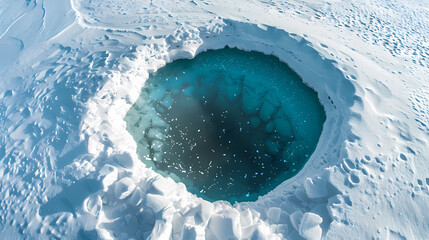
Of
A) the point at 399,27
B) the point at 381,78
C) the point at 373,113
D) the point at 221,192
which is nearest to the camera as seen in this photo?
the point at 221,192

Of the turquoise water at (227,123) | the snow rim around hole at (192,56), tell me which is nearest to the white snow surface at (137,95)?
the snow rim around hole at (192,56)

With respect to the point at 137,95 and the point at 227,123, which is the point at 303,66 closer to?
the point at 227,123

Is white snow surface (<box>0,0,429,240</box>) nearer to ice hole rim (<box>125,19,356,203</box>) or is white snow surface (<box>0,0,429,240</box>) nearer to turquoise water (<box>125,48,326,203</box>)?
ice hole rim (<box>125,19,356,203</box>)

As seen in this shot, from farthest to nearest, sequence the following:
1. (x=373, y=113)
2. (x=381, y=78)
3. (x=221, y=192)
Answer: (x=381, y=78), (x=373, y=113), (x=221, y=192)

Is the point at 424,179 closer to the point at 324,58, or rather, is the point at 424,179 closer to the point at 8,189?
the point at 324,58

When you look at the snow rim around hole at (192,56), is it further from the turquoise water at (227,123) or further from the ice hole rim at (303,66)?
the turquoise water at (227,123)

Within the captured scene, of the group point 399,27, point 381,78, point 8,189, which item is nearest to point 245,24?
point 381,78
